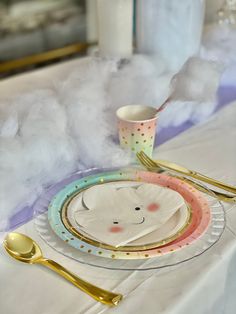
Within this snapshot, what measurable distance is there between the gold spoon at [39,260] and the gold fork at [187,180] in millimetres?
215

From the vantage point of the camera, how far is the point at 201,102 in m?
0.86

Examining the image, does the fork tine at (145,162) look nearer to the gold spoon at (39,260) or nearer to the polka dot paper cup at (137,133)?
the polka dot paper cup at (137,133)

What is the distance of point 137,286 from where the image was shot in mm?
457

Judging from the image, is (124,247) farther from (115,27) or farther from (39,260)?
(115,27)

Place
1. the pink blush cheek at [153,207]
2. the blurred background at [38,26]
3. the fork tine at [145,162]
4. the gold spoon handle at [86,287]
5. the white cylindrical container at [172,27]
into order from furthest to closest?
the blurred background at [38,26], the white cylindrical container at [172,27], the fork tine at [145,162], the pink blush cheek at [153,207], the gold spoon handle at [86,287]

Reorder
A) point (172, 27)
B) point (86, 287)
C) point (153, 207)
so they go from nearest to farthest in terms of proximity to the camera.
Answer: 1. point (86, 287)
2. point (153, 207)
3. point (172, 27)

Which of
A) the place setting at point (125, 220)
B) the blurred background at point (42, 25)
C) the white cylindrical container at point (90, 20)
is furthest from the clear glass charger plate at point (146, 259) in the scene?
the white cylindrical container at point (90, 20)

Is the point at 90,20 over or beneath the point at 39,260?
beneath

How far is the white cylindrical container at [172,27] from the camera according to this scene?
3.23 ft

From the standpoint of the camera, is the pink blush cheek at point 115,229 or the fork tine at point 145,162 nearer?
the pink blush cheek at point 115,229

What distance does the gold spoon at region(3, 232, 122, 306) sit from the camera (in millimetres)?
439

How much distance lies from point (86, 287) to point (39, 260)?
7cm

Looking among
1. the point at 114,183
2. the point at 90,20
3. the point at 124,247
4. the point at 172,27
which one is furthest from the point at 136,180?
the point at 90,20

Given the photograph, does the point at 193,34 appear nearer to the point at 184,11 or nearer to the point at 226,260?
the point at 184,11
